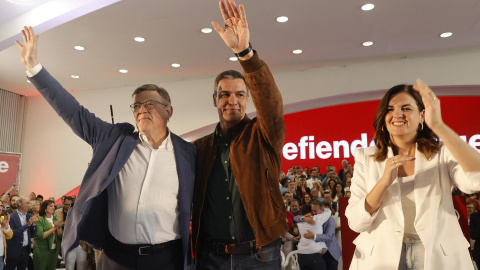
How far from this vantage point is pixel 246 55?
1.82 metres

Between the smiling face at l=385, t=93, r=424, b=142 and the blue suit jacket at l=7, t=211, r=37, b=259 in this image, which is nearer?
the smiling face at l=385, t=93, r=424, b=142

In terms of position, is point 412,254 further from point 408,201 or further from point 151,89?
point 151,89

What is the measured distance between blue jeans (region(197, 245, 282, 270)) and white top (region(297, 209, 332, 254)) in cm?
431

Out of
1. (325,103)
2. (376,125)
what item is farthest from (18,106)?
(376,125)

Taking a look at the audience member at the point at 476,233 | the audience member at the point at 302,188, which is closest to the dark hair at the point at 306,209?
the audience member at the point at 476,233

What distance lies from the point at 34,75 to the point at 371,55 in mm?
8590

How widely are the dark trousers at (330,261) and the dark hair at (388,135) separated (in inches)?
185

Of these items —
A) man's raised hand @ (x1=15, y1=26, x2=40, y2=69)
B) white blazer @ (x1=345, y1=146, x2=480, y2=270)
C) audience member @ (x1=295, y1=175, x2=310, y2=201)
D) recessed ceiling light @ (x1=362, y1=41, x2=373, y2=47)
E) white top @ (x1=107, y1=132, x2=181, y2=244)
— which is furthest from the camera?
audience member @ (x1=295, y1=175, x2=310, y2=201)

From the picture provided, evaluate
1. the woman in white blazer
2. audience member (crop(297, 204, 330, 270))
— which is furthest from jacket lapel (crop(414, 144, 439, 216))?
audience member (crop(297, 204, 330, 270))

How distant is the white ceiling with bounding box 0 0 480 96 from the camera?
7.16m

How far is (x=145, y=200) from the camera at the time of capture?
79.7 inches

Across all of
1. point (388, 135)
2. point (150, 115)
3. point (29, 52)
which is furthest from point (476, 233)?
point (29, 52)

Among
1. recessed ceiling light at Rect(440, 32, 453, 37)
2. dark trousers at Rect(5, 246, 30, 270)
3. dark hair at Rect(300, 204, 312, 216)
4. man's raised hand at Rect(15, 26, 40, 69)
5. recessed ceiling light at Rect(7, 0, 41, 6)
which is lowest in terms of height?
dark trousers at Rect(5, 246, 30, 270)

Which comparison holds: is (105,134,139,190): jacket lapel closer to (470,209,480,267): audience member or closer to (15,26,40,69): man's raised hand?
(15,26,40,69): man's raised hand
